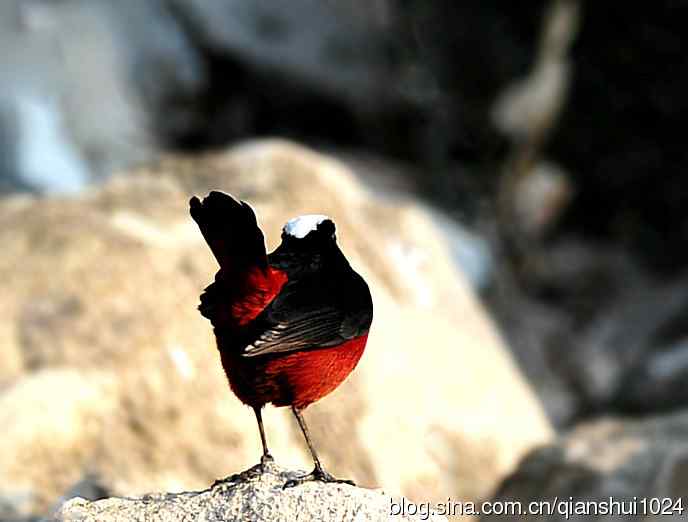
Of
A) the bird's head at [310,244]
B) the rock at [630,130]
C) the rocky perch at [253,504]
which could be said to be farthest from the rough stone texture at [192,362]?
the rock at [630,130]

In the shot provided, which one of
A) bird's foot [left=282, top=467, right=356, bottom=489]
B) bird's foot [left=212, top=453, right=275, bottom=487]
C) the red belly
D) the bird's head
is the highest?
the bird's head

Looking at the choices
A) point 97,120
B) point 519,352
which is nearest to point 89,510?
point 519,352

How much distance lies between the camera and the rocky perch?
3.80m

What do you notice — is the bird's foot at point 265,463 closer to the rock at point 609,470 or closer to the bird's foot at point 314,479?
the bird's foot at point 314,479

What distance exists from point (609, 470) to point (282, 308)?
2711mm

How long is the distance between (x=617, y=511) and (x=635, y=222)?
8.80 metres

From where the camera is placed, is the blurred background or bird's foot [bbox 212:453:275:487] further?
the blurred background

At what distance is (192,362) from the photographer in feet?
21.5

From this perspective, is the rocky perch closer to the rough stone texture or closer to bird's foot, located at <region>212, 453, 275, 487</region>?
bird's foot, located at <region>212, 453, 275, 487</region>

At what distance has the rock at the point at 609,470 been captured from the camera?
5.72m

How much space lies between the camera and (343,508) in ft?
12.5

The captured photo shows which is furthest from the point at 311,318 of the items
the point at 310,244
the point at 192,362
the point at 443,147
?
the point at 443,147

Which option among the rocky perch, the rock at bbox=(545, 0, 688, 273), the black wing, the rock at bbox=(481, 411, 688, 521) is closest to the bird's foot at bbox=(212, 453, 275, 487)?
the rocky perch

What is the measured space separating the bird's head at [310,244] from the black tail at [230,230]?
0.70 ft
